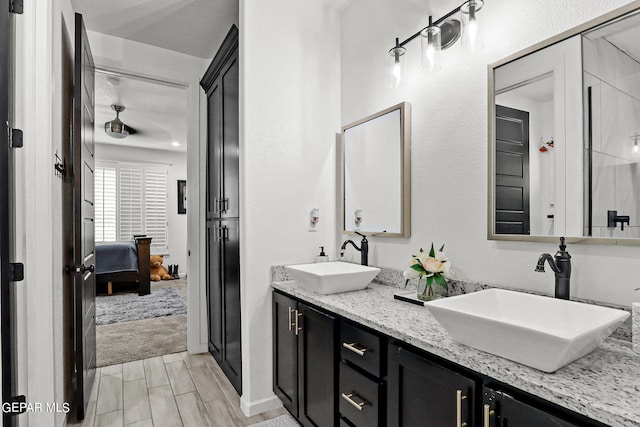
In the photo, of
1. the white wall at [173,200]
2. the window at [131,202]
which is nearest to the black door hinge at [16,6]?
the window at [131,202]

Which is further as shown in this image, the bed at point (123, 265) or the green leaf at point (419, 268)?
the bed at point (123, 265)

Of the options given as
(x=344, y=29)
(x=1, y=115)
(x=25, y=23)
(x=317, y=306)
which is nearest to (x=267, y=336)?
(x=317, y=306)

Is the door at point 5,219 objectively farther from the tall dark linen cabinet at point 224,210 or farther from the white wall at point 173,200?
the white wall at point 173,200

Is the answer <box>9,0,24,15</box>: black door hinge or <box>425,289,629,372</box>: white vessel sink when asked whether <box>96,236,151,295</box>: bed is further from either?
<box>425,289,629,372</box>: white vessel sink

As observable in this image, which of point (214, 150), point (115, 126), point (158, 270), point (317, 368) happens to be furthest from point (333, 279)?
point (158, 270)

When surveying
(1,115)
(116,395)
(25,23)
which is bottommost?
(116,395)

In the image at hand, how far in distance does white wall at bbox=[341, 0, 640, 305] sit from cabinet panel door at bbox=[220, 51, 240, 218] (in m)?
0.88

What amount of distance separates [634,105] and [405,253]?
1210 millimetres

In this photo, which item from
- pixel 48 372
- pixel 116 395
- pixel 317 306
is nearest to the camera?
pixel 48 372

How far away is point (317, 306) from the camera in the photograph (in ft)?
5.89

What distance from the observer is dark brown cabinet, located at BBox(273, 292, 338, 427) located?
1.69 meters

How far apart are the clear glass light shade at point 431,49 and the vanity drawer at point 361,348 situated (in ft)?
4.41

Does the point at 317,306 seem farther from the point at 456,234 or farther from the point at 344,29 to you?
the point at 344,29

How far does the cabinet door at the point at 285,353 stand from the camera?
2003 mm
